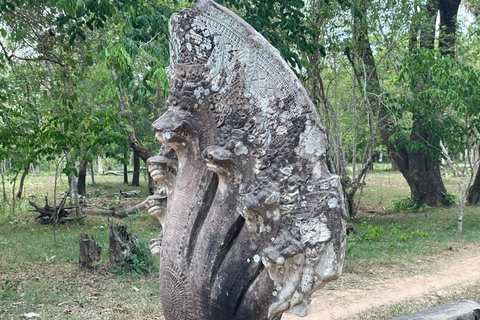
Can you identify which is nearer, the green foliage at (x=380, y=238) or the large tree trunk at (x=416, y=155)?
the green foliage at (x=380, y=238)

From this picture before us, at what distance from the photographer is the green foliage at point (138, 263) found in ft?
20.5

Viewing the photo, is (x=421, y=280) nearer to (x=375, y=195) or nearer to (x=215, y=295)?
(x=215, y=295)

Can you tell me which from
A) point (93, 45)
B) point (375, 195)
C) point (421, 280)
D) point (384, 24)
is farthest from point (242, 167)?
point (375, 195)

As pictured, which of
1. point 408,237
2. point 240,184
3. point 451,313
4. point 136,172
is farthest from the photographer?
point 136,172

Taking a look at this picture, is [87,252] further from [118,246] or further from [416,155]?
[416,155]

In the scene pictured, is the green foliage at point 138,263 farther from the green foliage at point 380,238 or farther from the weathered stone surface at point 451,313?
the weathered stone surface at point 451,313

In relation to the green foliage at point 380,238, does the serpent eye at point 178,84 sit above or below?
above

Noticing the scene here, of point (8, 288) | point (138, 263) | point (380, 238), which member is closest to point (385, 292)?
point (380, 238)

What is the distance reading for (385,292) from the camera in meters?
5.62

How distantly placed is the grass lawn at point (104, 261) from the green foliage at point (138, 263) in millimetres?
103

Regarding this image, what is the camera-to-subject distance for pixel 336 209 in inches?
78.3

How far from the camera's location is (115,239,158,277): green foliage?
624 cm

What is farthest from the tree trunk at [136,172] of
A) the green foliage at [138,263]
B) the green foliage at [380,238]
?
the green foliage at [138,263]

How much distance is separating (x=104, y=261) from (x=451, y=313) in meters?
4.89
